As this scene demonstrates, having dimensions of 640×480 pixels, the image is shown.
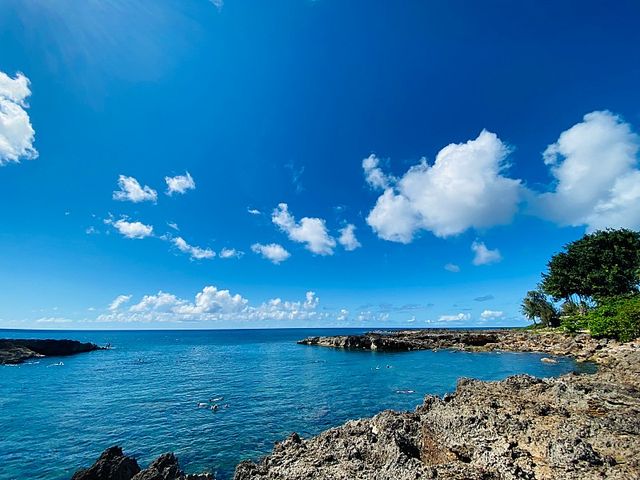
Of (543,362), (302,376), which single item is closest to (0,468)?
(302,376)

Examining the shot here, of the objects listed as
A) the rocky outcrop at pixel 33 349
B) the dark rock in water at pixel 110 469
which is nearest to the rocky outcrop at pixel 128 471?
the dark rock in water at pixel 110 469

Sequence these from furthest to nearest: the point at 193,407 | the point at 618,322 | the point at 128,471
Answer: the point at 618,322 → the point at 193,407 → the point at 128,471

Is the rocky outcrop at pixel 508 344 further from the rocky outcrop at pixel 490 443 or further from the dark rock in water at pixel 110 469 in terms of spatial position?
the dark rock in water at pixel 110 469

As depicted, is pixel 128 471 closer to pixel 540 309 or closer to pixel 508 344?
pixel 508 344

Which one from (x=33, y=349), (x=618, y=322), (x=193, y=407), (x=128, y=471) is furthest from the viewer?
(x=33, y=349)

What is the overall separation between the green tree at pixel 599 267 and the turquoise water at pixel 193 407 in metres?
46.7

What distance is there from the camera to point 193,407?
34.4m

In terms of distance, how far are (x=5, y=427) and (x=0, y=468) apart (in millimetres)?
12097

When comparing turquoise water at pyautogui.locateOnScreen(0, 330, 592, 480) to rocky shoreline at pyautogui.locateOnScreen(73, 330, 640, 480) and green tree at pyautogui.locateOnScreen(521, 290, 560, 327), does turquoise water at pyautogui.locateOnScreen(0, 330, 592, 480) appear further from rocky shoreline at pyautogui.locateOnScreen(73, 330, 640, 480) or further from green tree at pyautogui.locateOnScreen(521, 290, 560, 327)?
green tree at pyautogui.locateOnScreen(521, 290, 560, 327)

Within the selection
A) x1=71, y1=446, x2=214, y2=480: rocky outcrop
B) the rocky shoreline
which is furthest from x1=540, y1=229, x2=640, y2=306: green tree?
x1=71, y1=446, x2=214, y2=480: rocky outcrop

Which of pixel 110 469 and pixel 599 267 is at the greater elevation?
pixel 599 267

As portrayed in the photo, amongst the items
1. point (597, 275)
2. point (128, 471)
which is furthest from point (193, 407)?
point (597, 275)

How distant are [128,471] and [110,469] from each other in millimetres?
813

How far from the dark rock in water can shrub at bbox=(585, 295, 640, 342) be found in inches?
2742
